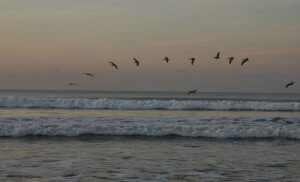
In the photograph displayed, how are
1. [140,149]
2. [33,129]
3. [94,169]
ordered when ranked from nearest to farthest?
[94,169] → [140,149] → [33,129]

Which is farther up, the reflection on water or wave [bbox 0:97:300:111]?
wave [bbox 0:97:300:111]

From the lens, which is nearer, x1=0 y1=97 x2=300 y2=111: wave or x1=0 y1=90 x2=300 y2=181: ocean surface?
x1=0 y1=90 x2=300 y2=181: ocean surface

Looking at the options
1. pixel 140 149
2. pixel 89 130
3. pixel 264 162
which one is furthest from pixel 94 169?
pixel 89 130

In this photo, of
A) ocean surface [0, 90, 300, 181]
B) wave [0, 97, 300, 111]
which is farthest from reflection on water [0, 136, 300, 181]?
wave [0, 97, 300, 111]

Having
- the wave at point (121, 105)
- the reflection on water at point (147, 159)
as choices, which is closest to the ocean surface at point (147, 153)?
the reflection on water at point (147, 159)

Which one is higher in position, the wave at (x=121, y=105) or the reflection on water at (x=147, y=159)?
the wave at (x=121, y=105)

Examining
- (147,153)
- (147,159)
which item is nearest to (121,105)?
(147,153)

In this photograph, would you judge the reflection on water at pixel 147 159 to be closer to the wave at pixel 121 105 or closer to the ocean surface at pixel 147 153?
the ocean surface at pixel 147 153

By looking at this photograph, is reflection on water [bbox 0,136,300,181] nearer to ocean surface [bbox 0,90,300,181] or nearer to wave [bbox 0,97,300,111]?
ocean surface [bbox 0,90,300,181]

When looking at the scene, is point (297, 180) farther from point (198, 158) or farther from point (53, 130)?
point (53, 130)

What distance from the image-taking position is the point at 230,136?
67.8 ft

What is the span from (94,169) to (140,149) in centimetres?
408

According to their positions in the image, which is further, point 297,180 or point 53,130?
point 53,130

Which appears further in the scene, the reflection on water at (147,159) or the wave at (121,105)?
the wave at (121,105)
